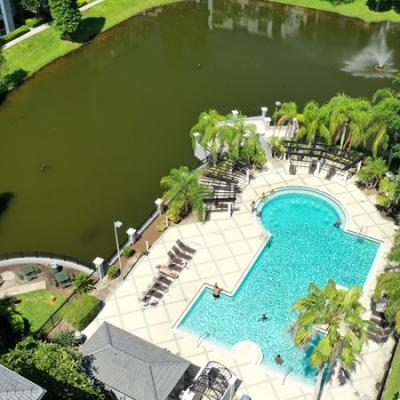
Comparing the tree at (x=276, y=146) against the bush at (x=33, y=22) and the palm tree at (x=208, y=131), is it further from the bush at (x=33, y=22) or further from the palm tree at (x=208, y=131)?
the bush at (x=33, y=22)

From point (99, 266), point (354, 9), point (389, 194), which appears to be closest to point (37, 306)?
point (99, 266)

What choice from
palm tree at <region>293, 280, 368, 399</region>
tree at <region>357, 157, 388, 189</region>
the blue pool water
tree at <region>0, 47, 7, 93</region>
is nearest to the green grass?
the blue pool water

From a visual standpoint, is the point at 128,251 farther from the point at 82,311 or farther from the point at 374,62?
the point at 374,62

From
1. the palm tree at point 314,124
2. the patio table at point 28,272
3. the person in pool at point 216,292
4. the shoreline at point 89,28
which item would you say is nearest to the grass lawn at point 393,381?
the person in pool at point 216,292

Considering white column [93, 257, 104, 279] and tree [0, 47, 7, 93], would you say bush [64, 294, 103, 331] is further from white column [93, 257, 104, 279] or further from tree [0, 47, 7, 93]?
tree [0, 47, 7, 93]

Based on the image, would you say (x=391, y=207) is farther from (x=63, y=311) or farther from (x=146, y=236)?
(x=63, y=311)
